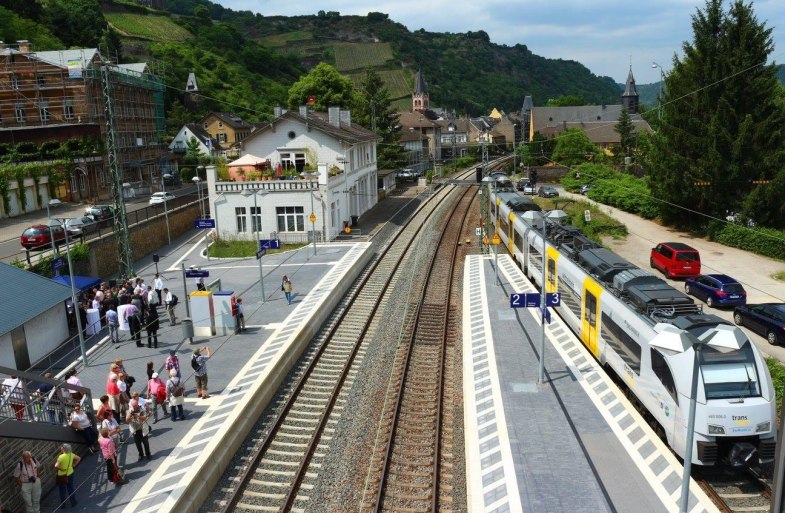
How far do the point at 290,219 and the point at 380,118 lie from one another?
38.4 meters

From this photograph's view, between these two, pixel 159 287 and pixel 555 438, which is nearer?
pixel 555 438

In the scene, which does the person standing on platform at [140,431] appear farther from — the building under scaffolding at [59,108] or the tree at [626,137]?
the tree at [626,137]

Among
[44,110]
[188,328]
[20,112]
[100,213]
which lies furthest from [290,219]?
[20,112]

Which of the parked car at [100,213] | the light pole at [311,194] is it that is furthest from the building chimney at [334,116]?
the parked car at [100,213]

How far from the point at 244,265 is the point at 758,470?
26.7 metres

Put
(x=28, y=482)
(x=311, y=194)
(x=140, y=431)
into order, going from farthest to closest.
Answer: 1. (x=311, y=194)
2. (x=140, y=431)
3. (x=28, y=482)

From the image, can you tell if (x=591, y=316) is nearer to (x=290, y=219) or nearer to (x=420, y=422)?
(x=420, y=422)

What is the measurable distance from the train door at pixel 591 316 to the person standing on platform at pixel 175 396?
37.9ft

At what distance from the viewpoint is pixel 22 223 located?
129 feet

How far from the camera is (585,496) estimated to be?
1234cm

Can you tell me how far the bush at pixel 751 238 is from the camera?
3378cm

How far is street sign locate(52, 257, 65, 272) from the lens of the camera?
27.7 meters

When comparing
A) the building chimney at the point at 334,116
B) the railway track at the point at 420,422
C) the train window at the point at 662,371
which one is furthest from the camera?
the building chimney at the point at 334,116

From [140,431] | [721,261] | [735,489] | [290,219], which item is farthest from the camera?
[290,219]
